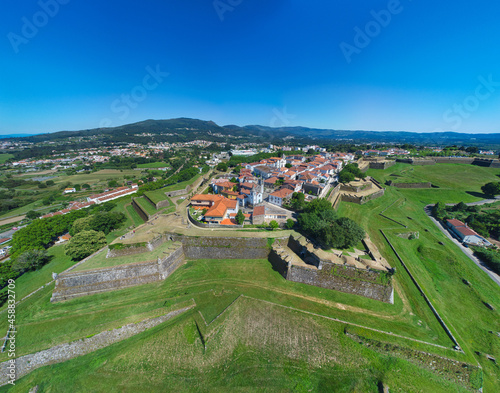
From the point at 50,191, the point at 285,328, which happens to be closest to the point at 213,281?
the point at 285,328

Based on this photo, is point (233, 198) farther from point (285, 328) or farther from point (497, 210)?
point (497, 210)

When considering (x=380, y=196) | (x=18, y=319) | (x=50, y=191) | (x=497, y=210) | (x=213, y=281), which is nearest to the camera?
(x=18, y=319)

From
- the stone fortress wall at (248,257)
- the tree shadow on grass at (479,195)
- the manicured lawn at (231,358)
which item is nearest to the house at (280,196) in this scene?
the stone fortress wall at (248,257)

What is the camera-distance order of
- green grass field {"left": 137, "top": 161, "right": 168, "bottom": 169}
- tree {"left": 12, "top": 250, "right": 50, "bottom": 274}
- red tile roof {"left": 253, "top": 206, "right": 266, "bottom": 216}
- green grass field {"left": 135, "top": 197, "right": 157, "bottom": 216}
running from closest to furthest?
1. tree {"left": 12, "top": 250, "right": 50, "bottom": 274}
2. red tile roof {"left": 253, "top": 206, "right": 266, "bottom": 216}
3. green grass field {"left": 135, "top": 197, "right": 157, "bottom": 216}
4. green grass field {"left": 137, "top": 161, "right": 168, "bottom": 169}

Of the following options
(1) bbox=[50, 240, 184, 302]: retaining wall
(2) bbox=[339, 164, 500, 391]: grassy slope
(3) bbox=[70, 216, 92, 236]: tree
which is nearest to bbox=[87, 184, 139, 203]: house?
(3) bbox=[70, 216, 92, 236]: tree

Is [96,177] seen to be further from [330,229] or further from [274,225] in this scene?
[330,229]

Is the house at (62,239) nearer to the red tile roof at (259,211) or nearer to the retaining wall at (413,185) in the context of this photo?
the red tile roof at (259,211)

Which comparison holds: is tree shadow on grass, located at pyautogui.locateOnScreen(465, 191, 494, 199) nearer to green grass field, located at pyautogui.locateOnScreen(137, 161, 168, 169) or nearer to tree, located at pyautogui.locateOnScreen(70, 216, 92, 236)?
tree, located at pyautogui.locateOnScreen(70, 216, 92, 236)
